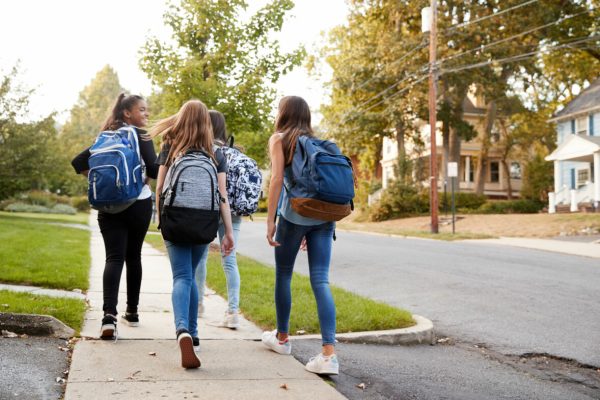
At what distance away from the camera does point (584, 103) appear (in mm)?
35312

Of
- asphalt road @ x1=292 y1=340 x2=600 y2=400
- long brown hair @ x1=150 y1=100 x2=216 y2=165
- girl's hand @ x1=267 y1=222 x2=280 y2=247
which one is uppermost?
long brown hair @ x1=150 y1=100 x2=216 y2=165

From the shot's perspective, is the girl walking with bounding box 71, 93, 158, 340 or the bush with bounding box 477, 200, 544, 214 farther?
the bush with bounding box 477, 200, 544, 214

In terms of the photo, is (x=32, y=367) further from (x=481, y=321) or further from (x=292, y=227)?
(x=481, y=321)

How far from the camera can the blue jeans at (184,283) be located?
4383 millimetres

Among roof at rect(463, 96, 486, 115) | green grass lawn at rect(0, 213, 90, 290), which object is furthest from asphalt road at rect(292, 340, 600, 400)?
roof at rect(463, 96, 486, 115)

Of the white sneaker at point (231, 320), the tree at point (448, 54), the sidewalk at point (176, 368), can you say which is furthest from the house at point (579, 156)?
the sidewalk at point (176, 368)

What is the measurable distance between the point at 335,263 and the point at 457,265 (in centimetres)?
238

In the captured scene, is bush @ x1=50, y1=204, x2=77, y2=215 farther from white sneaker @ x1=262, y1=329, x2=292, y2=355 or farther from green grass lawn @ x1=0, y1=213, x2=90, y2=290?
white sneaker @ x1=262, y1=329, x2=292, y2=355

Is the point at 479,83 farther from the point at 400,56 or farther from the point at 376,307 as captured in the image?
the point at 376,307

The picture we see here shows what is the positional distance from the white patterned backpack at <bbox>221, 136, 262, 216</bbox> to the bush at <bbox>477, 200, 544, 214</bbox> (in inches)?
1238

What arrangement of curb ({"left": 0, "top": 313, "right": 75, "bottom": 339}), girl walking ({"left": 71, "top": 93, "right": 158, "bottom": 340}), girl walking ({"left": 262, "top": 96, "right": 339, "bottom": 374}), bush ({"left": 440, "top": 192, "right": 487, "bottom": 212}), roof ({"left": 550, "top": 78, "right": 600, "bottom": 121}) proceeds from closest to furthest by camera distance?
girl walking ({"left": 262, "top": 96, "right": 339, "bottom": 374})
curb ({"left": 0, "top": 313, "right": 75, "bottom": 339})
girl walking ({"left": 71, "top": 93, "right": 158, "bottom": 340})
roof ({"left": 550, "top": 78, "right": 600, "bottom": 121})
bush ({"left": 440, "top": 192, "right": 487, "bottom": 212})

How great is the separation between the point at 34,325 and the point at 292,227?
213cm

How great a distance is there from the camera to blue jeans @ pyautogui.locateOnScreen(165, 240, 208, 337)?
4.38m

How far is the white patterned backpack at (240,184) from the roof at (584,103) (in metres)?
31.6
